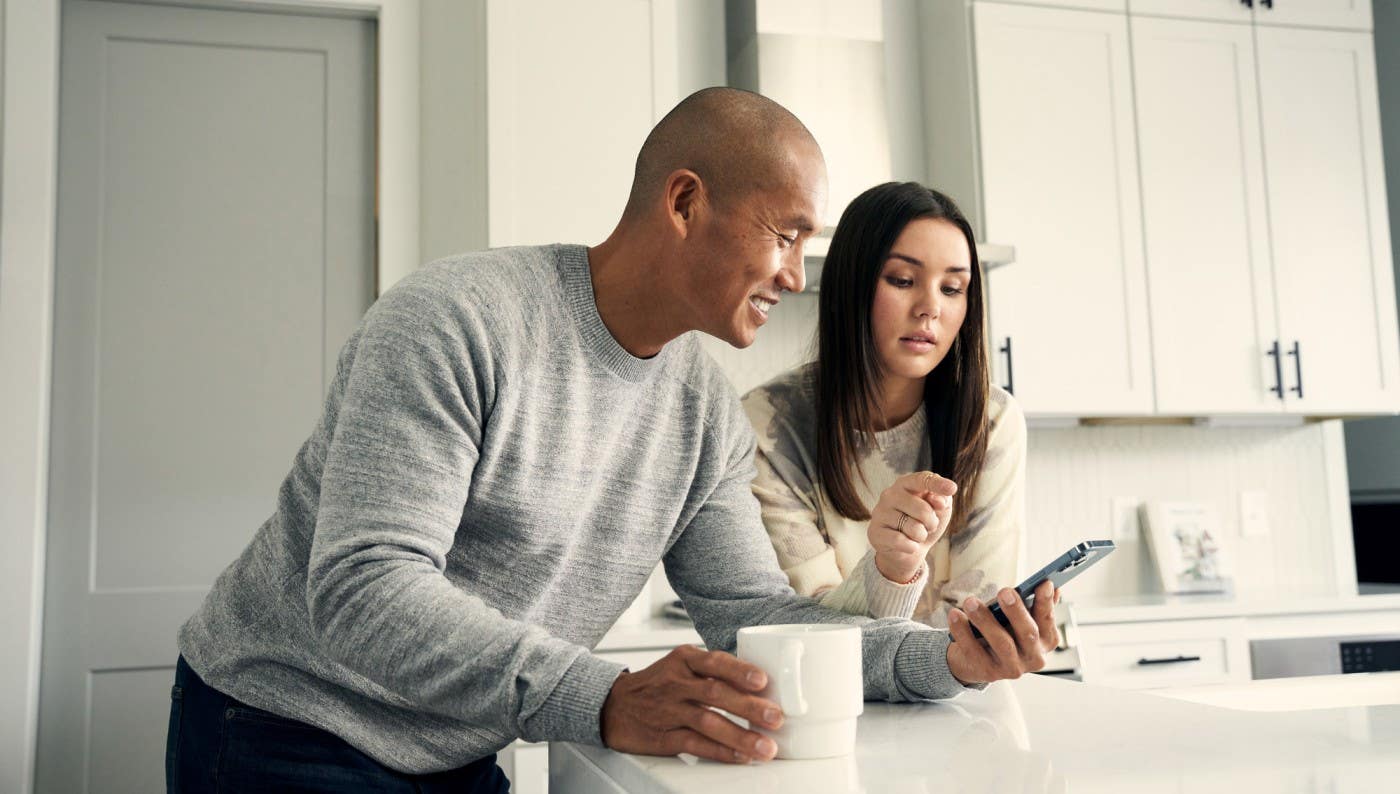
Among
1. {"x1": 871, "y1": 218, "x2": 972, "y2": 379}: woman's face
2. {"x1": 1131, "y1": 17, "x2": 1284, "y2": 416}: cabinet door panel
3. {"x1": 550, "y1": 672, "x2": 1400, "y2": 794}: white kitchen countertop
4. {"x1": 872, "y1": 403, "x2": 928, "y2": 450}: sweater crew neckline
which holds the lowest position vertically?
{"x1": 550, "y1": 672, "x2": 1400, "y2": 794}: white kitchen countertop

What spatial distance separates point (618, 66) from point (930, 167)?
1027 mm

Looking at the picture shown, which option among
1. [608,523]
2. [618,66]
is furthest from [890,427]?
[618,66]

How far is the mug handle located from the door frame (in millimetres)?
2303

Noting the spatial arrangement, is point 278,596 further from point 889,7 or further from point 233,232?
point 889,7

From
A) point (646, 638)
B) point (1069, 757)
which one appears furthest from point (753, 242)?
point (646, 638)

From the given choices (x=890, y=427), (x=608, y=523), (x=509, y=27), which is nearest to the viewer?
(x=608, y=523)

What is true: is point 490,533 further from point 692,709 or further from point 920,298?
point 920,298

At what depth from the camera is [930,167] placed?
11.2ft

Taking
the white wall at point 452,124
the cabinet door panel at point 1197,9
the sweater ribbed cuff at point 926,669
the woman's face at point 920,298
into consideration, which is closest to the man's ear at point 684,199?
the sweater ribbed cuff at point 926,669

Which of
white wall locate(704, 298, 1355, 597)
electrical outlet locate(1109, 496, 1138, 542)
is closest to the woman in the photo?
white wall locate(704, 298, 1355, 597)

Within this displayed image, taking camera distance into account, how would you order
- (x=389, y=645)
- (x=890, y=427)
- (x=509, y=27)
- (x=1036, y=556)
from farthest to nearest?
1. (x=1036, y=556)
2. (x=509, y=27)
3. (x=890, y=427)
4. (x=389, y=645)

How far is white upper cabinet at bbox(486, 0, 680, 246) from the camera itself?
2715 millimetres

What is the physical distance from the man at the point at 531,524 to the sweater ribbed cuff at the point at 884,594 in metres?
0.06

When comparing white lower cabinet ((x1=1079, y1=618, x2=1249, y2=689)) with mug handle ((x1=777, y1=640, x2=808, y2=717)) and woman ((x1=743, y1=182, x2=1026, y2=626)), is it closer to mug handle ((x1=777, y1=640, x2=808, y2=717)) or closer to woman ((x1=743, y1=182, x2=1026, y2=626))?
woman ((x1=743, y1=182, x2=1026, y2=626))
